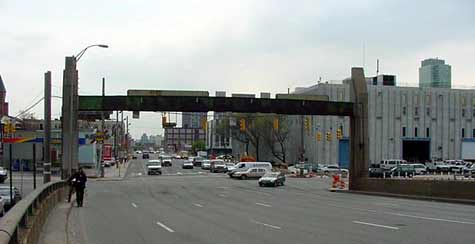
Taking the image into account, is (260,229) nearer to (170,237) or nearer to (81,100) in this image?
(170,237)

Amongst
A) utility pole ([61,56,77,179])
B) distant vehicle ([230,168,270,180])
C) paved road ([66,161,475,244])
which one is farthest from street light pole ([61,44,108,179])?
distant vehicle ([230,168,270,180])

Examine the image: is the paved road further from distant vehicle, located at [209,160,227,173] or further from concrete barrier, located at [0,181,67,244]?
distant vehicle, located at [209,160,227,173]

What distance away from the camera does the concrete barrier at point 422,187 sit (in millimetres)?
32469

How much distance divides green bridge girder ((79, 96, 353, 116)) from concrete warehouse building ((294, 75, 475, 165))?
4696 cm

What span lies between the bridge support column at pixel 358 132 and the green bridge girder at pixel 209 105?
2.35 ft

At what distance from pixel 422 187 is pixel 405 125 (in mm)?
63544

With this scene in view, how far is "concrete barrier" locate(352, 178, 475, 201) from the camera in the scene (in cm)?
3247

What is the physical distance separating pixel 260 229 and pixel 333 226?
90.4 inches

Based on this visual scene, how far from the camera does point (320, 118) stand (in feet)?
312

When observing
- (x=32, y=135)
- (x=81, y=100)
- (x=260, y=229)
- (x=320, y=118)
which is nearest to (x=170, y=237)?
(x=260, y=229)

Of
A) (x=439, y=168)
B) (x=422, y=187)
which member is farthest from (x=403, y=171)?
→ (x=422, y=187)

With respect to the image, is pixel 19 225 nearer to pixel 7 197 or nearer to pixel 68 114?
pixel 7 197

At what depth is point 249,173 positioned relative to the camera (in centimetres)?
7156

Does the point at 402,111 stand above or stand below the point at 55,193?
above
